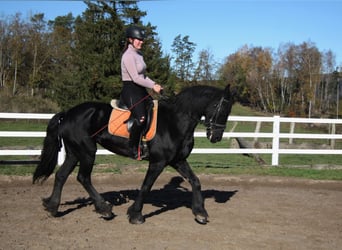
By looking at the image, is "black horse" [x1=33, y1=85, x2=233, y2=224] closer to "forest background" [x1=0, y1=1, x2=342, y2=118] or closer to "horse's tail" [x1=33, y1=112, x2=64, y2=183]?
"horse's tail" [x1=33, y1=112, x2=64, y2=183]

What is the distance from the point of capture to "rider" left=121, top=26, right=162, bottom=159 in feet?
18.6

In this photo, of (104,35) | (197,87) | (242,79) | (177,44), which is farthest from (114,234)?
(242,79)

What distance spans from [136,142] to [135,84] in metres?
0.93

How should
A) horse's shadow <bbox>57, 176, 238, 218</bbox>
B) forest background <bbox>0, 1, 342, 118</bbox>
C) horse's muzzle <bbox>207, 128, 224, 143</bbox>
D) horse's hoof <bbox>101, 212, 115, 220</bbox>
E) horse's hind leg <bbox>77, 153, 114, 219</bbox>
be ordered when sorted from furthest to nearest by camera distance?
forest background <bbox>0, 1, 342, 118</bbox> < horse's shadow <bbox>57, 176, 238, 218</bbox> < horse's hind leg <bbox>77, 153, 114, 219</bbox> < horse's hoof <bbox>101, 212, 115, 220</bbox> < horse's muzzle <bbox>207, 128, 224, 143</bbox>

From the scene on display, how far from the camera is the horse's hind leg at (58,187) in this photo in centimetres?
603

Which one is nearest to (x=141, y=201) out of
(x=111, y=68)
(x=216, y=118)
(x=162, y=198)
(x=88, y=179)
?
(x=88, y=179)

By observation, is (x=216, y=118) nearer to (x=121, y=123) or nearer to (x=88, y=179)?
(x=121, y=123)

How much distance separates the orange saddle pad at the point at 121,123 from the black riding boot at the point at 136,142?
12cm

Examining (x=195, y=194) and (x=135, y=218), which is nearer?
(x=135, y=218)

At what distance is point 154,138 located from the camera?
231 inches

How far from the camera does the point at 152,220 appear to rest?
5988mm

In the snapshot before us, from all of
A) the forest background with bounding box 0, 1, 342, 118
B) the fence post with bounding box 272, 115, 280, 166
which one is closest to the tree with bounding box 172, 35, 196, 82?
the forest background with bounding box 0, 1, 342, 118

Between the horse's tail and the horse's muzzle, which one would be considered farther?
the horse's tail

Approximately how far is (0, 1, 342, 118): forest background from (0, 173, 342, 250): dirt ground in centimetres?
1159
